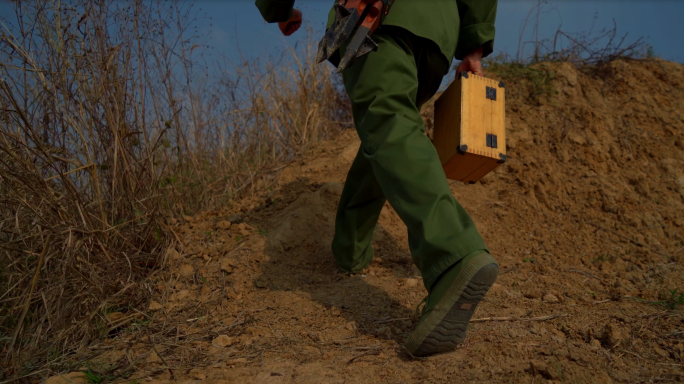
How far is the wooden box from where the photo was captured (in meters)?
1.84

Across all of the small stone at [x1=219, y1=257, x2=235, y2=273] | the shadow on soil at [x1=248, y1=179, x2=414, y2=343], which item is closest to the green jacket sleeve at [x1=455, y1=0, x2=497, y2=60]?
the shadow on soil at [x1=248, y1=179, x2=414, y2=343]

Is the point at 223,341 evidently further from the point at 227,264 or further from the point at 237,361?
the point at 227,264

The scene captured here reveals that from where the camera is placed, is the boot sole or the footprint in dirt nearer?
the boot sole

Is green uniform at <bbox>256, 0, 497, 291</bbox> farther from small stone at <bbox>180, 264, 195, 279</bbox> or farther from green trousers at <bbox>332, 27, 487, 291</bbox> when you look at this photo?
small stone at <bbox>180, 264, 195, 279</bbox>

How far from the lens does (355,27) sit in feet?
5.35

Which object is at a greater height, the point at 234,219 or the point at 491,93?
the point at 491,93

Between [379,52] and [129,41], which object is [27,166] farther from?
[379,52]

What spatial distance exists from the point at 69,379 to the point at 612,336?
1.77m

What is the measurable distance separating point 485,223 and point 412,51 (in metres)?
1.71

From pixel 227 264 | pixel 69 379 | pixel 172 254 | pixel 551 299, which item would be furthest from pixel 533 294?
pixel 69 379

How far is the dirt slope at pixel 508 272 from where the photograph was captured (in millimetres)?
1561

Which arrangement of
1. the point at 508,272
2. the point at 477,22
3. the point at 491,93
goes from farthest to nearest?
the point at 508,272 < the point at 477,22 < the point at 491,93

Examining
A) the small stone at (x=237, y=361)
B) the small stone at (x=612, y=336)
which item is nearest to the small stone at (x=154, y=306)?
the small stone at (x=237, y=361)

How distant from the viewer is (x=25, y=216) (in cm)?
189
